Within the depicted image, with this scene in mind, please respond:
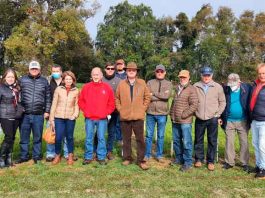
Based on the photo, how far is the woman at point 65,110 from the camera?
339 inches

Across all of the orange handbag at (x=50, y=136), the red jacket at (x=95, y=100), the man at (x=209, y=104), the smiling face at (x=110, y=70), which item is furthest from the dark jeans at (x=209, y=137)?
the orange handbag at (x=50, y=136)

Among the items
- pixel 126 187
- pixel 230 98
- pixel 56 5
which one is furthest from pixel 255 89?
pixel 56 5

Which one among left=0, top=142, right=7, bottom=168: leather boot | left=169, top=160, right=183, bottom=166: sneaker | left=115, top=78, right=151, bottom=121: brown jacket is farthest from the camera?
left=169, top=160, right=183, bottom=166: sneaker

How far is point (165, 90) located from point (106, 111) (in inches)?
54.9

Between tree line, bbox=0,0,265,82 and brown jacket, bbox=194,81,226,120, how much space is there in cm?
2911

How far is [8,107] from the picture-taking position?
8.28 meters

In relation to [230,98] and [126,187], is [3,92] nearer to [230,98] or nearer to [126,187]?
[126,187]

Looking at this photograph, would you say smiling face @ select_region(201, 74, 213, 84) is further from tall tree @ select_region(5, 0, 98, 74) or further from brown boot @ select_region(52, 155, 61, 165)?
tall tree @ select_region(5, 0, 98, 74)

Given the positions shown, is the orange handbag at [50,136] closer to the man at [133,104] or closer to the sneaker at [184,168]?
the man at [133,104]

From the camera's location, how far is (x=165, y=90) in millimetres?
8930

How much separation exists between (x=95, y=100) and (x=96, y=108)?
17cm

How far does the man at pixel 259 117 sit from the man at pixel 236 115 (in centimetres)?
35

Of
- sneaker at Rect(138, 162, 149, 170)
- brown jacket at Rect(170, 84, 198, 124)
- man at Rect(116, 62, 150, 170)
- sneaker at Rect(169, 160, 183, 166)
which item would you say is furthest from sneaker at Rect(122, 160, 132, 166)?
brown jacket at Rect(170, 84, 198, 124)

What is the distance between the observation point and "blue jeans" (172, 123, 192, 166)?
8602 millimetres
